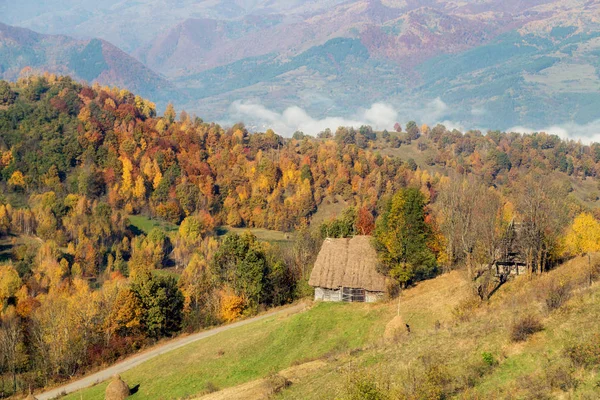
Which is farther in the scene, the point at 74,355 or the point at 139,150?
the point at 139,150

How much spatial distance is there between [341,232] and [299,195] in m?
98.1

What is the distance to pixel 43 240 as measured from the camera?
12888 centimetres

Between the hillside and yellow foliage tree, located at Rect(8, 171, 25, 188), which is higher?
yellow foliage tree, located at Rect(8, 171, 25, 188)

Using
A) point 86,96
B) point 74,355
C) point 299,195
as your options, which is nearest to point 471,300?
point 74,355

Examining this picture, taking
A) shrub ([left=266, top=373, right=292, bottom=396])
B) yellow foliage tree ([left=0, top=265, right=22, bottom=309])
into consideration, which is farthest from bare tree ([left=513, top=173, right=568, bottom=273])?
yellow foliage tree ([left=0, top=265, right=22, bottom=309])

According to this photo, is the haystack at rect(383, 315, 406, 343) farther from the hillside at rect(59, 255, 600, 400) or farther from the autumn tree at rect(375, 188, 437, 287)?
the autumn tree at rect(375, 188, 437, 287)

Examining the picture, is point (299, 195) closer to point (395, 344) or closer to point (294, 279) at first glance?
point (294, 279)

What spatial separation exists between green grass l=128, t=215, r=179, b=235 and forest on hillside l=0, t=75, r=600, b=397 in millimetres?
932

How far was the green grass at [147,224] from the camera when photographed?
14996cm

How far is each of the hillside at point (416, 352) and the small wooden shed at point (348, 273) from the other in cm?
216

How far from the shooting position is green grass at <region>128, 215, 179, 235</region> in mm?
149962

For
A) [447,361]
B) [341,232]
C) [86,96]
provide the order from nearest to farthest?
[447,361], [341,232], [86,96]

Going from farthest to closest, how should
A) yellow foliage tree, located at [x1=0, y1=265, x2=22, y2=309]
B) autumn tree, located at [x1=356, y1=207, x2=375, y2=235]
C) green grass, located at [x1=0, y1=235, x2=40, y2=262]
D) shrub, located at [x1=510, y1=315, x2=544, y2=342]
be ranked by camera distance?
green grass, located at [x1=0, y1=235, x2=40, y2=262] < yellow foliage tree, located at [x1=0, y1=265, x2=22, y2=309] < autumn tree, located at [x1=356, y1=207, x2=375, y2=235] < shrub, located at [x1=510, y1=315, x2=544, y2=342]

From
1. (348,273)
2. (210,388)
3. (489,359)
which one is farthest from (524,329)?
(348,273)
